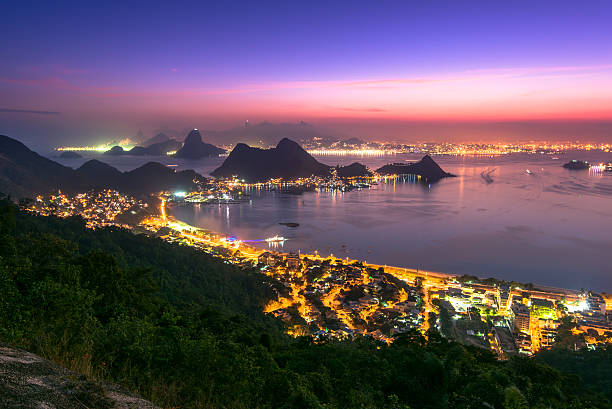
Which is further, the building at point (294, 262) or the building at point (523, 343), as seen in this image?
the building at point (294, 262)

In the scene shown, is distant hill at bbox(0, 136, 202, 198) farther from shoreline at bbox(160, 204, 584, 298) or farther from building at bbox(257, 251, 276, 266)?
building at bbox(257, 251, 276, 266)

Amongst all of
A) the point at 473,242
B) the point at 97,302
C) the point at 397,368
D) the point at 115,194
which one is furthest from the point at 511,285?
the point at 115,194

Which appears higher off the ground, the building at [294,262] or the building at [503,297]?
the building at [294,262]

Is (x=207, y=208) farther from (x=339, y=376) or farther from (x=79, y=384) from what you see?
(x=79, y=384)

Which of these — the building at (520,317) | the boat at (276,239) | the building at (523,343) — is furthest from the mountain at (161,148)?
the building at (523,343)

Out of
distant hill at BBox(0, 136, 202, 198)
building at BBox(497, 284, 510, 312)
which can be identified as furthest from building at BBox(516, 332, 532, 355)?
distant hill at BBox(0, 136, 202, 198)

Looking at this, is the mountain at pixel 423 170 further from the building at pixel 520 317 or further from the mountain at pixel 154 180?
the building at pixel 520 317

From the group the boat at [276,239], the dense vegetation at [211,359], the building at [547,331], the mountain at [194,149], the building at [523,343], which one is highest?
the mountain at [194,149]
